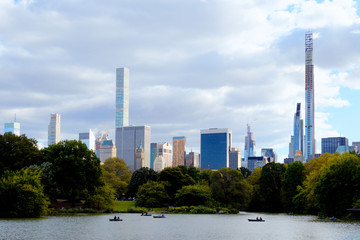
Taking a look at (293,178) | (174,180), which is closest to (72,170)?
(174,180)

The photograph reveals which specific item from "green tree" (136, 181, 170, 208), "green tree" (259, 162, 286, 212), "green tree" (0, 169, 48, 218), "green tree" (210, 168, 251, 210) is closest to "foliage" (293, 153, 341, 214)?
"green tree" (259, 162, 286, 212)

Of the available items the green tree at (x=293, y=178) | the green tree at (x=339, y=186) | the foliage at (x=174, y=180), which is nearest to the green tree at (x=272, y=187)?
the green tree at (x=293, y=178)

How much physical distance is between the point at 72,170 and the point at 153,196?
2287 cm

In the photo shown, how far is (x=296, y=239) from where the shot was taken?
150 ft

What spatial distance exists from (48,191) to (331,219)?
151 ft

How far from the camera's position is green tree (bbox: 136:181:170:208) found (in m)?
103

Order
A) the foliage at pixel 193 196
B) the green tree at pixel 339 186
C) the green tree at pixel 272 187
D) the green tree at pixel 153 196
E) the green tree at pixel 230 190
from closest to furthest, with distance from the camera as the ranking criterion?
the green tree at pixel 339 186, the foliage at pixel 193 196, the green tree at pixel 230 190, the green tree at pixel 153 196, the green tree at pixel 272 187

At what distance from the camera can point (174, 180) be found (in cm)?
11050

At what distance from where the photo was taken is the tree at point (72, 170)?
280 ft

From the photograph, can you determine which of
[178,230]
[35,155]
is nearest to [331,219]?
[178,230]

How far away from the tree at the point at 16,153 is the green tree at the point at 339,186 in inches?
1991

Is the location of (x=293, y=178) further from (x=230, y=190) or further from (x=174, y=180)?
(x=174, y=180)

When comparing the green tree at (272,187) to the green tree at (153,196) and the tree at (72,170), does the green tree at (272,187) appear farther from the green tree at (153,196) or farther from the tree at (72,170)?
the tree at (72,170)

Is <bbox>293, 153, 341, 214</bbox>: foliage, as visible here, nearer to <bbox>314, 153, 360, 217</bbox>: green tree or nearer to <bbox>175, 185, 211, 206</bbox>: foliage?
<bbox>314, 153, 360, 217</bbox>: green tree
